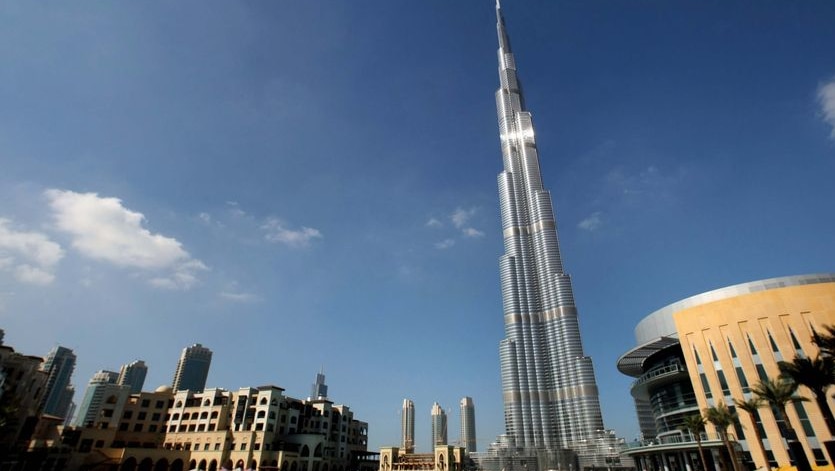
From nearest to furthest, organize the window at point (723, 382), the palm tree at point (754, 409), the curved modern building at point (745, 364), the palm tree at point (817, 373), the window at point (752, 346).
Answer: the palm tree at point (817, 373) < the palm tree at point (754, 409) < the curved modern building at point (745, 364) < the window at point (752, 346) < the window at point (723, 382)

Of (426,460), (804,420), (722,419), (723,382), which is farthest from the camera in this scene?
(426,460)

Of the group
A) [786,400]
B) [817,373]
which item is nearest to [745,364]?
[786,400]

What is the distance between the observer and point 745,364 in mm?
62281

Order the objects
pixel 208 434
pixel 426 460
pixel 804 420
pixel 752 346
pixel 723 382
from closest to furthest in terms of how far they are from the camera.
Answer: pixel 804 420 → pixel 752 346 → pixel 723 382 → pixel 208 434 → pixel 426 460

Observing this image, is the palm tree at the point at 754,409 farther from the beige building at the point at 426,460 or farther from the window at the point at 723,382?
the beige building at the point at 426,460

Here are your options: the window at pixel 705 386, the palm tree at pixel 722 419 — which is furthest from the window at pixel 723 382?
the palm tree at pixel 722 419

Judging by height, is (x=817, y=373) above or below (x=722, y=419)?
above

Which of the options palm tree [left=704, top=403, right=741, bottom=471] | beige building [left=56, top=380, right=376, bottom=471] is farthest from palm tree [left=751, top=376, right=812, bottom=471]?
beige building [left=56, top=380, right=376, bottom=471]

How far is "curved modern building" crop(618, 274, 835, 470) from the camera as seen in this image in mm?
57625

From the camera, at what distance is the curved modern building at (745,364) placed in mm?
57625

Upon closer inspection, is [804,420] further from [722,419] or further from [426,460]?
[426,460]

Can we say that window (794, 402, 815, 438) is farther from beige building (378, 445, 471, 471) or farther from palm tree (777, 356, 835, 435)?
beige building (378, 445, 471, 471)

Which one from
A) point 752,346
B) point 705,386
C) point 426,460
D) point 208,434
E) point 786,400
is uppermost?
point 752,346

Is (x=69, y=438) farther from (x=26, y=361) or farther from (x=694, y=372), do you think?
(x=694, y=372)
